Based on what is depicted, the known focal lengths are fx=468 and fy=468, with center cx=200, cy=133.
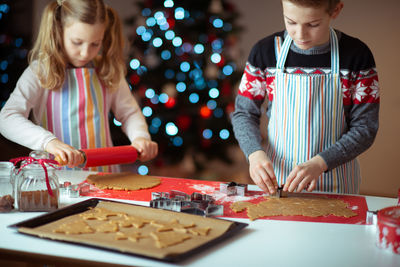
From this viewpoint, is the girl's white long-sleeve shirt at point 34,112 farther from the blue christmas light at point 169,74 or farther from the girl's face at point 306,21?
the blue christmas light at point 169,74

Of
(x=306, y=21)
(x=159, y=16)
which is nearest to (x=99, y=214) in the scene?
(x=306, y=21)

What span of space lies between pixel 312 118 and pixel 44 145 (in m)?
0.95

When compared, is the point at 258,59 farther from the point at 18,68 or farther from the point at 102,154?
the point at 18,68

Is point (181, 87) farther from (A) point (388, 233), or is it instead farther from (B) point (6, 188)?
(A) point (388, 233)

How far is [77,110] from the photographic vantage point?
196 centimetres

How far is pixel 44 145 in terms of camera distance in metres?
1.65

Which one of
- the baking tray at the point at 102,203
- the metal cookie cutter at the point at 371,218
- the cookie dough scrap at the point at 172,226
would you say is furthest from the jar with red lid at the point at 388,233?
the cookie dough scrap at the point at 172,226

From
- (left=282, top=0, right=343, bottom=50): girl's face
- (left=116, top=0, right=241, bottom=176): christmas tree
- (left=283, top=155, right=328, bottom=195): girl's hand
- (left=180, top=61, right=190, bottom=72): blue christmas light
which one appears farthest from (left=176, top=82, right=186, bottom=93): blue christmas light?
(left=283, top=155, right=328, bottom=195): girl's hand

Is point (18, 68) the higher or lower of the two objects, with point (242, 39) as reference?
lower

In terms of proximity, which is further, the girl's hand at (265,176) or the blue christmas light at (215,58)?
the blue christmas light at (215,58)

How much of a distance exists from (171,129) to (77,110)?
1.72 metres

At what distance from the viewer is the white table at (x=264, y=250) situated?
915mm

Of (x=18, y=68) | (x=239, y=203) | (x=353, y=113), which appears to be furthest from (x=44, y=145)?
(x=18, y=68)

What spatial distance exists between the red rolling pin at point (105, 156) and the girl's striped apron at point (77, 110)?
37cm
